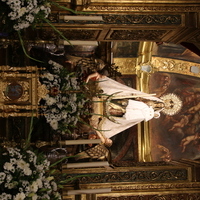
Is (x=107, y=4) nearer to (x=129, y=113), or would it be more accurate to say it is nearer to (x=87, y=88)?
(x=87, y=88)

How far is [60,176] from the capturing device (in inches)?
230

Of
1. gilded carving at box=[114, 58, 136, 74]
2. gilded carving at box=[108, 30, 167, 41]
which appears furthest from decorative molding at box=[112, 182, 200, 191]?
gilded carving at box=[114, 58, 136, 74]

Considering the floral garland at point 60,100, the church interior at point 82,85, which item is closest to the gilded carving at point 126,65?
the church interior at point 82,85

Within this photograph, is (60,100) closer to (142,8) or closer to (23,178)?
(23,178)

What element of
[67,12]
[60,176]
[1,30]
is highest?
[67,12]

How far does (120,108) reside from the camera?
814 centimetres

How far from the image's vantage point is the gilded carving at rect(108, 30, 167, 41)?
6.79 m

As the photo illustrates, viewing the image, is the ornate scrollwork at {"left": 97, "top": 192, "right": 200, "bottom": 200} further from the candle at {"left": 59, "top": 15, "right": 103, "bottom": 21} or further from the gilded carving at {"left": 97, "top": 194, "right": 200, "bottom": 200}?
the candle at {"left": 59, "top": 15, "right": 103, "bottom": 21}

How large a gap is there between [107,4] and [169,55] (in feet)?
11.1

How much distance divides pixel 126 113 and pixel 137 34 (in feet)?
6.66

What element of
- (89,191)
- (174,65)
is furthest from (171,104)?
(89,191)

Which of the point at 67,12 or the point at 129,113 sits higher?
the point at 67,12

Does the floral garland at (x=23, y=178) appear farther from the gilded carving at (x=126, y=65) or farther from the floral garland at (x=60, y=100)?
the gilded carving at (x=126, y=65)

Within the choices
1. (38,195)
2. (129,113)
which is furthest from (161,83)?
(38,195)
